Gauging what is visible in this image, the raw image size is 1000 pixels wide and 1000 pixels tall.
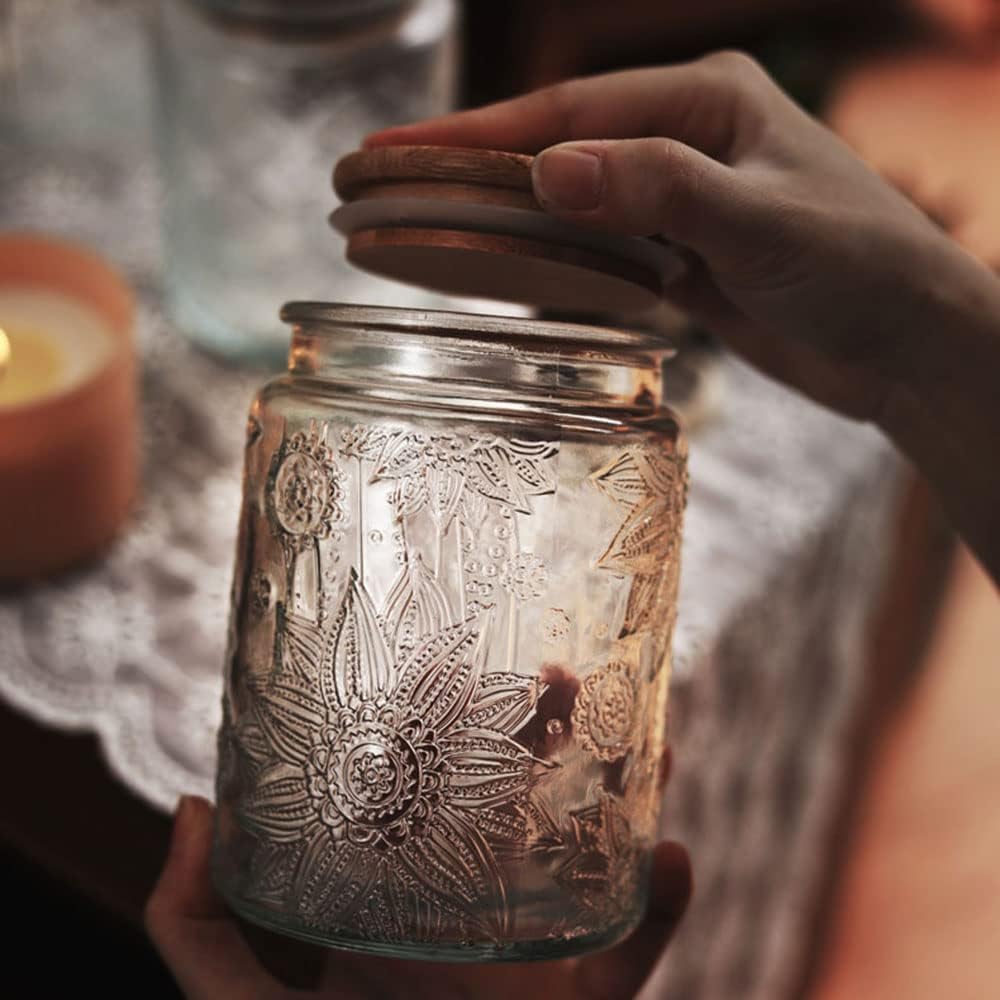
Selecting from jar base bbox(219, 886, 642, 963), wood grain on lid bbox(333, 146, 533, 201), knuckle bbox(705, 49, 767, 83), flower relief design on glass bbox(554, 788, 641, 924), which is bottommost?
jar base bbox(219, 886, 642, 963)

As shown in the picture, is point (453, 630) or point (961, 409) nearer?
point (453, 630)

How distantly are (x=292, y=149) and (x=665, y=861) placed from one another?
56 cm

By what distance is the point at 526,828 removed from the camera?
426 mm

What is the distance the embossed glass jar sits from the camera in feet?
1.36

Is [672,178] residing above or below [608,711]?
above

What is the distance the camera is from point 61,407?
67 cm

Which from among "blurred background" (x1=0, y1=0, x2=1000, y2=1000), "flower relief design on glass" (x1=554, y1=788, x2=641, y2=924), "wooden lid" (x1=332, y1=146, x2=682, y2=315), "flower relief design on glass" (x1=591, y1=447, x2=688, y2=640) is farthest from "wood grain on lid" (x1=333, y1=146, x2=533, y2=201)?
"blurred background" (x1=0, y1=0, x2=1000, y2=1000)

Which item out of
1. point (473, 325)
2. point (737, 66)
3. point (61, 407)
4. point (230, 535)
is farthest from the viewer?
point (230, 535)

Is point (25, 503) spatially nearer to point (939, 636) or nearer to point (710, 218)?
point (710, 218)

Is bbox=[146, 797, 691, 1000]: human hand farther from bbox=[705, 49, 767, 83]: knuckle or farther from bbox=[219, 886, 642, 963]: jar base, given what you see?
bbox=[705, 49, 767, 83]: knuckle

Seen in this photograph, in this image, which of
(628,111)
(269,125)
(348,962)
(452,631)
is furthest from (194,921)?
(269,125)

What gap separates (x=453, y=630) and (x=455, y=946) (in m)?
0.11

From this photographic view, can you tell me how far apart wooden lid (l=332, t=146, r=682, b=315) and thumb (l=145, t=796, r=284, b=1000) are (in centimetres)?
24

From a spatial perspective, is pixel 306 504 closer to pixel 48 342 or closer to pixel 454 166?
pixel 454 166
